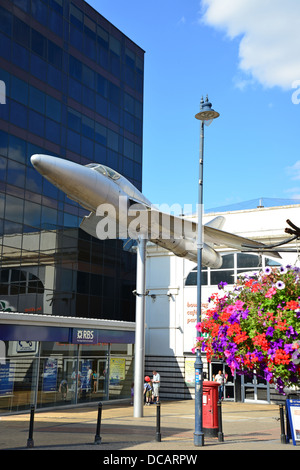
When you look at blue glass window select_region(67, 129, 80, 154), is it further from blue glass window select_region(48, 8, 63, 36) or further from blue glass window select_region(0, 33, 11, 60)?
blue glass window select_region(48, 8, 63, 36)

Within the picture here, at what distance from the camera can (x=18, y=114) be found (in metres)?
25.0

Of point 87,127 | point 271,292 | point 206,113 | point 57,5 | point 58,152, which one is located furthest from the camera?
point 87,127

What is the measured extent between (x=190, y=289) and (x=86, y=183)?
15.5 m

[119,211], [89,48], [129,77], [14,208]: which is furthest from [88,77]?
[119,211]

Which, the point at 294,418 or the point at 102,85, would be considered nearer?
the point at 294,418

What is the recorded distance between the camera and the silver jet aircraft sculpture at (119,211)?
17.6 m

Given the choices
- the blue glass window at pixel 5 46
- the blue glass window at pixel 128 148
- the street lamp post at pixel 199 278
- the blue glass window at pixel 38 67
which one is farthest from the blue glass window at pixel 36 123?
the street lamp post at pixel 199 278

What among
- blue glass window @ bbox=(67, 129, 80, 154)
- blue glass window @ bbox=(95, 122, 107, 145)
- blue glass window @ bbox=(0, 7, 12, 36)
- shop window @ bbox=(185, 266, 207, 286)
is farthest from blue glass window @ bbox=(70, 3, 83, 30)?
shop window @ bbox=(185, 266, 207, 286)

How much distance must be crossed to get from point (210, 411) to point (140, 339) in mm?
5917

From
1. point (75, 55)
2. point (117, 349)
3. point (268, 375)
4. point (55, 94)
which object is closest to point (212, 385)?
point (268, 375)

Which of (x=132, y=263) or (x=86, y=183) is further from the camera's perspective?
(x=132, y=263)

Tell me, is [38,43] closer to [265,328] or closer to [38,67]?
[38,67]

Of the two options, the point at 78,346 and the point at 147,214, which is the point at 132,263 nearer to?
the point at 78,346

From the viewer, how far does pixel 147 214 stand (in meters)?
20.7
